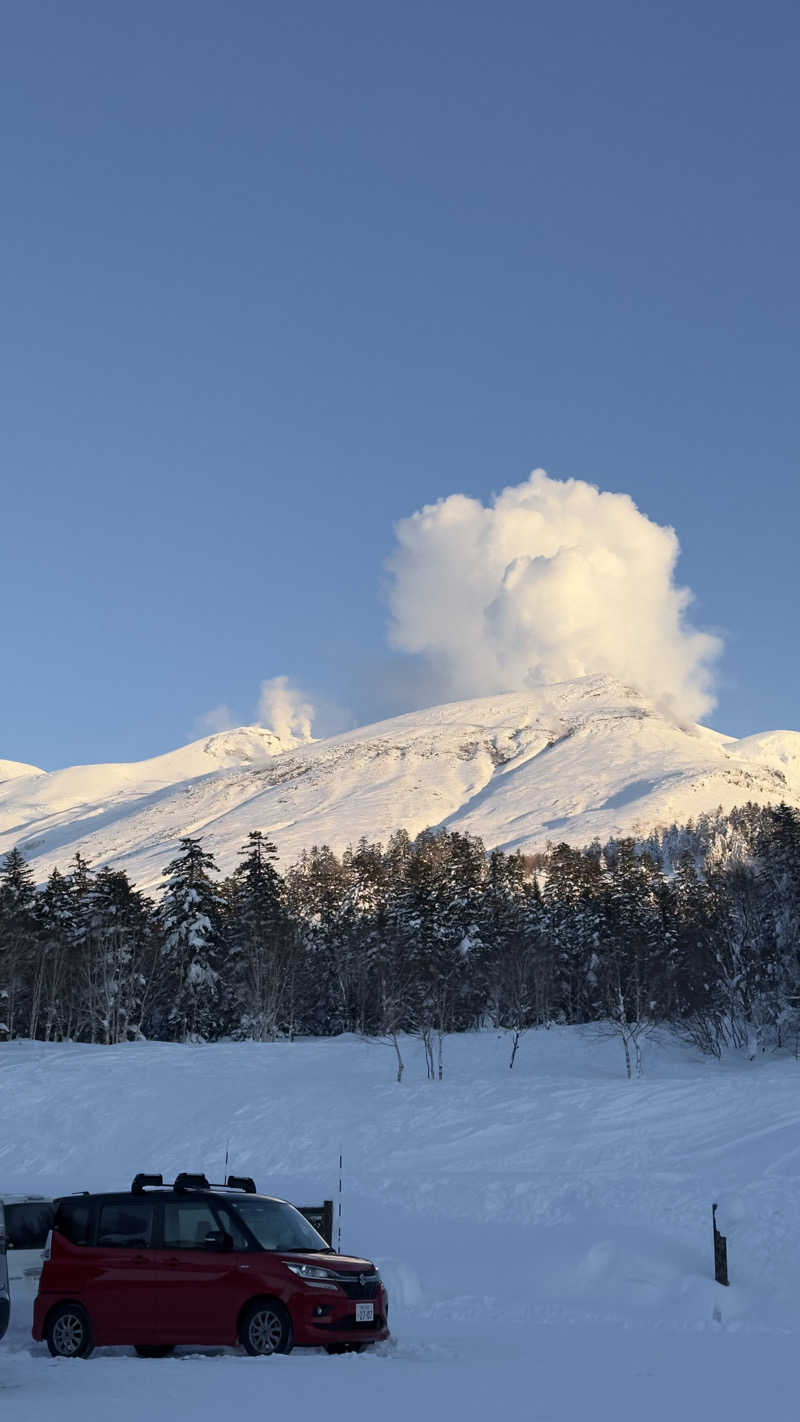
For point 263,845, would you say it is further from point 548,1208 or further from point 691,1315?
point 691,1315

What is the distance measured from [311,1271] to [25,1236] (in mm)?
4814

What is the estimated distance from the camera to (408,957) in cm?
6981

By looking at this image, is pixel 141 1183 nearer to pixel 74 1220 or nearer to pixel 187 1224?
pixel 74 1220

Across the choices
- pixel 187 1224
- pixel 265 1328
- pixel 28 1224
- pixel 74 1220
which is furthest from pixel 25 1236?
pixel 265 1328

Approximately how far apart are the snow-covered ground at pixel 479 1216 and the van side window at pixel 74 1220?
43.8 inches

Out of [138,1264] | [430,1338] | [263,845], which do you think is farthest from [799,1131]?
[263,845]

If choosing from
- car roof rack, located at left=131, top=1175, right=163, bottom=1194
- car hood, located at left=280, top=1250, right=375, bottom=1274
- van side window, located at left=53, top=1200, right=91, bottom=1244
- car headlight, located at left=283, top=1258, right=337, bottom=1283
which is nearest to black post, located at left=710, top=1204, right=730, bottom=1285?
car hood, located at left=280, top=1250, right=375, bottom=1274

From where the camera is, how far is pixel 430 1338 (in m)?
Result: 12.6

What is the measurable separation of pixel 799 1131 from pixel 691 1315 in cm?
1542

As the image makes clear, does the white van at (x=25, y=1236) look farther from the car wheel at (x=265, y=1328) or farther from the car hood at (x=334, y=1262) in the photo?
the car hood at (x=334, y=1262)

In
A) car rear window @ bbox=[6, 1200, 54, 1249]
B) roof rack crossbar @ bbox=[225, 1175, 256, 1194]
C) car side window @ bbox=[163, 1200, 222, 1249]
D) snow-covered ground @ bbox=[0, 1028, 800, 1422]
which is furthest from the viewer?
car rear window @ bbox=[6, 1200, 54, 1249]

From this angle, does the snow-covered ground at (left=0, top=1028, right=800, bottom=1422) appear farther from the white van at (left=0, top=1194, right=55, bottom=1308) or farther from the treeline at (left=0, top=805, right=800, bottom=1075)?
the treeline at (left=0, top=805, right=800, bottom=1075)

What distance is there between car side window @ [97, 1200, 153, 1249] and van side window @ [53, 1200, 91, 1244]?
0.15m

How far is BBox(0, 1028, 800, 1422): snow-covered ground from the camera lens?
9695 mm
